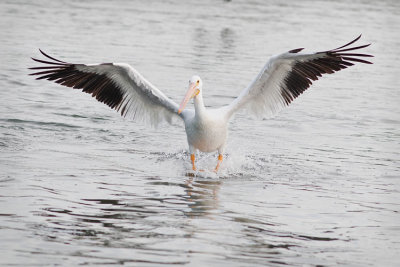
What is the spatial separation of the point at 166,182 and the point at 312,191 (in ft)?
5.35

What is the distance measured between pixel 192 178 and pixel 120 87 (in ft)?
5.26

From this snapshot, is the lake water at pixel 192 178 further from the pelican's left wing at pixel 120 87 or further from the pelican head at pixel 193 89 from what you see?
the pelican head at pixel 193 89

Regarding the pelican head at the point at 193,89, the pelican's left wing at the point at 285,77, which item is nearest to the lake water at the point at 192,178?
the pelican's left wing at the point at 285,77

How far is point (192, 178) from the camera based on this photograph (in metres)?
8.77

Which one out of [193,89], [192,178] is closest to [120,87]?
[193,89]

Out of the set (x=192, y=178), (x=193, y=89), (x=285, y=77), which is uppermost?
(x=285, y=77)

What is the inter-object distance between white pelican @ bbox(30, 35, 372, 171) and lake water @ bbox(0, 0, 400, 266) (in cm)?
56

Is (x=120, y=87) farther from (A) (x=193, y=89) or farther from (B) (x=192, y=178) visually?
(B) (x=192, y=178)

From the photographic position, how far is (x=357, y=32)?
25797 mm

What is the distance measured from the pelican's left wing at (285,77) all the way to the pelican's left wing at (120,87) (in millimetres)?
975

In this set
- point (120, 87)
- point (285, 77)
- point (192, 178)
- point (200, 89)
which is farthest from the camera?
point (120, 87)

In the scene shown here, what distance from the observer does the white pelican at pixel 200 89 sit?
8.67 metres

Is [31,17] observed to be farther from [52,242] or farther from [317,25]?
[52,242]

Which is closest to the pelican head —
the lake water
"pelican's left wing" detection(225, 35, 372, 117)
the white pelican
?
the white pelican
